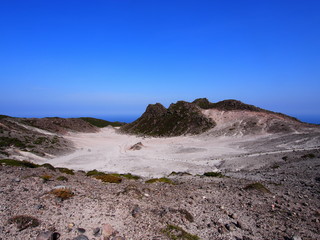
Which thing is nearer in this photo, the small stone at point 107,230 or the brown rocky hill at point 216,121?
the small stone at point 107,230

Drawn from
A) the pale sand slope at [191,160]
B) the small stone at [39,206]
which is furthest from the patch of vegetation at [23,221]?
the pale sand slope at [191,160]

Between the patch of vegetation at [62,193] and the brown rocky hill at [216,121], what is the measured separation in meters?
65.6

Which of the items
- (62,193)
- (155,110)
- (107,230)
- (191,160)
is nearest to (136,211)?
(107,230)

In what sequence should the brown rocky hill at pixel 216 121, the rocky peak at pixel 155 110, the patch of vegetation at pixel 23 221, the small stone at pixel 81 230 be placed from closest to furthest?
the patch of vegetation at pixel 23 221, the small stone at pixel 81 230, the brown rocky hill at pixel 216 121, the rocky peak at pixel 155 110

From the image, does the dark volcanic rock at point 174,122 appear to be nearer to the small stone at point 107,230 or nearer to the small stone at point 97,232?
the small stone at point 107,230

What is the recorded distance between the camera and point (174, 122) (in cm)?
9912

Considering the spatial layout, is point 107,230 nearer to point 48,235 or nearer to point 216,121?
point 48,235

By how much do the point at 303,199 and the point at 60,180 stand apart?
16349mm

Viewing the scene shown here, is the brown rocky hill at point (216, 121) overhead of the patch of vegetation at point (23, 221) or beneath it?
overhead

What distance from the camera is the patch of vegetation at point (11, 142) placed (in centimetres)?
4775

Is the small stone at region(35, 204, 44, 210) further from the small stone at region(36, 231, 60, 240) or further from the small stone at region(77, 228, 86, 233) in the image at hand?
the small stone at region(77, 228, 86, 233)

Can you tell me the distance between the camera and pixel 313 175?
22.5 m

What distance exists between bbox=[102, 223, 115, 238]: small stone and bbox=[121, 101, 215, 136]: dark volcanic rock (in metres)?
77.0

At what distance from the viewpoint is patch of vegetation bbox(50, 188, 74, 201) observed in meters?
11.3
